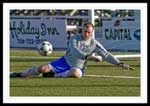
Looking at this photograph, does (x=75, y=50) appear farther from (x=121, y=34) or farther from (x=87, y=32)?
(x=121, y=34)

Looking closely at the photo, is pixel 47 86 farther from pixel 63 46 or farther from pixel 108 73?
pixel 63 46

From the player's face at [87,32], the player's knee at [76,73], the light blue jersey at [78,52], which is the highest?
the player's face at [87,32]

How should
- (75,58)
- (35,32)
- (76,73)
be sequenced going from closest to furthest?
1. (75,58)
2. (76,73)
3. (35,32)

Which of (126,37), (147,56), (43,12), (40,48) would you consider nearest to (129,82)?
(147,56)

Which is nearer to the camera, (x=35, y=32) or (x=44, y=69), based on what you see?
(x=44, y=69)

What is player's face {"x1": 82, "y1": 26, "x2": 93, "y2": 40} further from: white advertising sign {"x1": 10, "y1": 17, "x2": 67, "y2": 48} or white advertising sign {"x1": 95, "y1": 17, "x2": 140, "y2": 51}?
white advertising sign {"x1": 10, "y1": 17, "x2": 67, "y2": 48}

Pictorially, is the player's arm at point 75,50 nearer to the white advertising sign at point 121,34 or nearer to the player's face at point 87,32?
the player's face at point 87,32

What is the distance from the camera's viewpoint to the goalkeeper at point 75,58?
11836 millimetres

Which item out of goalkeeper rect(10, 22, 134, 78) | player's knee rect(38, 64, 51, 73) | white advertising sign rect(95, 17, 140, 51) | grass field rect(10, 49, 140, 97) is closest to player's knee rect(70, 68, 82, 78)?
goalkeeper rect(10, 22, 134, 78)

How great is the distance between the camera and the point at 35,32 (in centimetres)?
2509

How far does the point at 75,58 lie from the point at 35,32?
13.0m

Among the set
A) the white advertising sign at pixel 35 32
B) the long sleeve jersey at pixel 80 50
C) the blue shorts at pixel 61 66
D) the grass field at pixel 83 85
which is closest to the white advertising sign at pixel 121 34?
the white advertising sign at pixel 35 32

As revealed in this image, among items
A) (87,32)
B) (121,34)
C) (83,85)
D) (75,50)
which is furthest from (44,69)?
(121,34)

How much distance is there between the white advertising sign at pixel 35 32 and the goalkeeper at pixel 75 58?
12373 millimetres
